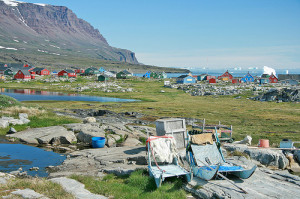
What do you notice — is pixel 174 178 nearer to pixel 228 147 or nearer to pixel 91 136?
pixel 228 147

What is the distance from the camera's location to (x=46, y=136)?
2142 cm

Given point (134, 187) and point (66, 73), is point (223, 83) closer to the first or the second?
point (66, 73)

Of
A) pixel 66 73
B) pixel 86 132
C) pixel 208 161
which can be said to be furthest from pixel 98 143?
pixel 66 73

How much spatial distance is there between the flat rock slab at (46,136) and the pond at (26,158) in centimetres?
112

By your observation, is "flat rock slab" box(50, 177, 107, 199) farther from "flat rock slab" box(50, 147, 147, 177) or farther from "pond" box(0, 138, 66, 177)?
"pond" box(0, 138, 66, 177)

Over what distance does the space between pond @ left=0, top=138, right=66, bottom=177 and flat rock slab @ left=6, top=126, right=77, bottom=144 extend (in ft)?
3.67

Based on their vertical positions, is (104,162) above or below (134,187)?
below

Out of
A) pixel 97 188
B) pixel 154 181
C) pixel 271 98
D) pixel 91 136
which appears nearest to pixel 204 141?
pixel 154 181

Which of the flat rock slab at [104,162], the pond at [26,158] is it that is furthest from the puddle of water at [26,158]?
the flat rock slab at [104,162]

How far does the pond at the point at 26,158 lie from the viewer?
50.2ft

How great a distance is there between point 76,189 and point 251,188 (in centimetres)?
712

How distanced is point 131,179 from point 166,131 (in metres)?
4.55

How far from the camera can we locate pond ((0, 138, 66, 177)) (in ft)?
50.2

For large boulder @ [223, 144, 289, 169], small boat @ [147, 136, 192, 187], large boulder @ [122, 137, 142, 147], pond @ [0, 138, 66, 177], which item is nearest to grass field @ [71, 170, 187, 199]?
small boat @ [147, 136, 192, 187]
